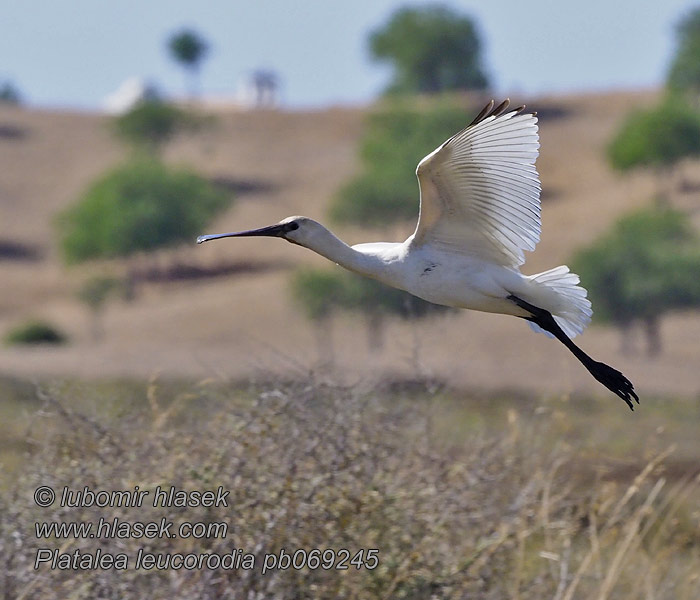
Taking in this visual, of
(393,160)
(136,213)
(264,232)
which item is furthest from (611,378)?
(136,213)

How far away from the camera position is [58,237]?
190 ft

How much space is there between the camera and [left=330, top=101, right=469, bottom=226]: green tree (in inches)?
2016

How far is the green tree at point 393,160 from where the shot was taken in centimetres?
5122

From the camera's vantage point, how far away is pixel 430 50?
266 ft

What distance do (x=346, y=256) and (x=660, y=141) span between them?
50.7 meters

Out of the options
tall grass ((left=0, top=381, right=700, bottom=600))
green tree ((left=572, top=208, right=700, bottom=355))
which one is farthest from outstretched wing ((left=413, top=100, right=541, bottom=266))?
green tree ((left=572, top=208, right=700, bottom=355))

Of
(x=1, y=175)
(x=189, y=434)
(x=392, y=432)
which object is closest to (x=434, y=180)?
(x=392, y=432)

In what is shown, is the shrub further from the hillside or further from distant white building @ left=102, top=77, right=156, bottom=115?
distant white building @ left=102, top=77, right=156, bottom=115

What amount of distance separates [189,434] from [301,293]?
38262 millimetres

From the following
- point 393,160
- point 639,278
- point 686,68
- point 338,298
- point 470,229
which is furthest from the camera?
point 686,68

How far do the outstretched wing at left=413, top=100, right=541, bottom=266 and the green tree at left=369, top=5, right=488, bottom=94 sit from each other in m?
76.2

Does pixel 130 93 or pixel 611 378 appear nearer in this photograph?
pixel 611 378

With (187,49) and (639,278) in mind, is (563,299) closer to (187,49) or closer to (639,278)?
(639,278)

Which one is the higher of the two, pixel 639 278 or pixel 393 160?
pixel 393 160
